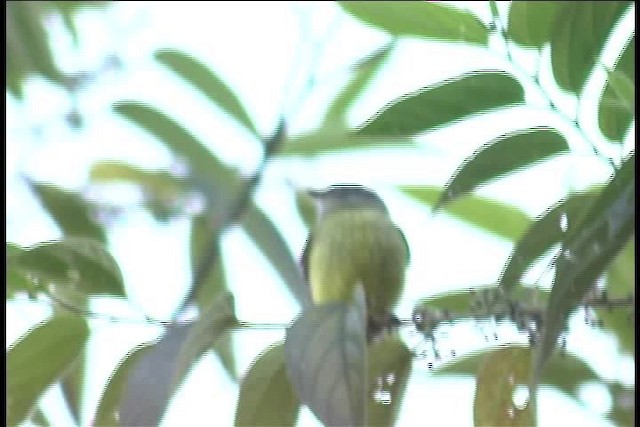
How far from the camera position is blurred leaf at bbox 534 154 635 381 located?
42 cm

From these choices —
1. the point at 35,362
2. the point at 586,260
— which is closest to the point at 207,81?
the point at 35,362

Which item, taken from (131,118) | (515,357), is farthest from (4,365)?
(515,357)

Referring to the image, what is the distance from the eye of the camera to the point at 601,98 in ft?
1.82

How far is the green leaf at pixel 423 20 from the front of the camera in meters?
0.60

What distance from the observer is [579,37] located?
20.7 inches

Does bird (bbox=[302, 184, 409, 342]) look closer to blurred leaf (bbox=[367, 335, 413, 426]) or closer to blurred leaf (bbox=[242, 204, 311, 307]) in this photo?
blurred leaf (bbox=[367, 335, 413, 426])

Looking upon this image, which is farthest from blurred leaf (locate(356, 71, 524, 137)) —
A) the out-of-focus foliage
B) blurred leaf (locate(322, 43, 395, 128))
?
blurred leaf (locate(322, 43, 395, 128))

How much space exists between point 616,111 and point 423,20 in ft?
0.46

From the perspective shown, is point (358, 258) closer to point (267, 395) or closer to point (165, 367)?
point (267, 395)

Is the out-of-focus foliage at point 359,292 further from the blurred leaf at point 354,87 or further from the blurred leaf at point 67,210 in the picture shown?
the blurred leaf at point 354,87

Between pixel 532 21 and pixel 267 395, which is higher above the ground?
pixel 532 21

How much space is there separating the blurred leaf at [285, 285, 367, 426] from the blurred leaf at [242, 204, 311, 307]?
17mm

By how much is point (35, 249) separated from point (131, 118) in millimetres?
109

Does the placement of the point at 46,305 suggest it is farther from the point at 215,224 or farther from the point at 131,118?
the point at 215,224
